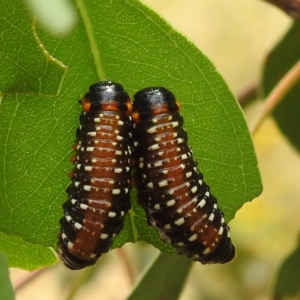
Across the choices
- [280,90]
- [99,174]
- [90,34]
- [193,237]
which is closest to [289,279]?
[280,90]

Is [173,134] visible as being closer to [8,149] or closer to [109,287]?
[8,149]

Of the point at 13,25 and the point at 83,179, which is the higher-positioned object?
the point at 13,25

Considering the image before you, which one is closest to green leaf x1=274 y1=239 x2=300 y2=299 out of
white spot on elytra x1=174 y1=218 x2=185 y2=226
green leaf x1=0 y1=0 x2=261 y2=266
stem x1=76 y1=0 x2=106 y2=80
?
green leaf x1=0 y1=0 x2=261 y2=266

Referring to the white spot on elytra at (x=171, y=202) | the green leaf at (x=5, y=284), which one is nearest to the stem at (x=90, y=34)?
the white spot on elytra at (x=171, y=202)

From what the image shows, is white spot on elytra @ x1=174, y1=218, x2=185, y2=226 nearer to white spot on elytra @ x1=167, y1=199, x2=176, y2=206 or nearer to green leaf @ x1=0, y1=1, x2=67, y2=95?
white spot on elytra @ x1=167, y1=199, x2=176, y2=206

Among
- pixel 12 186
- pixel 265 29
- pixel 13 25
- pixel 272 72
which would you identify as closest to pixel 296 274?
pixel 272 72
